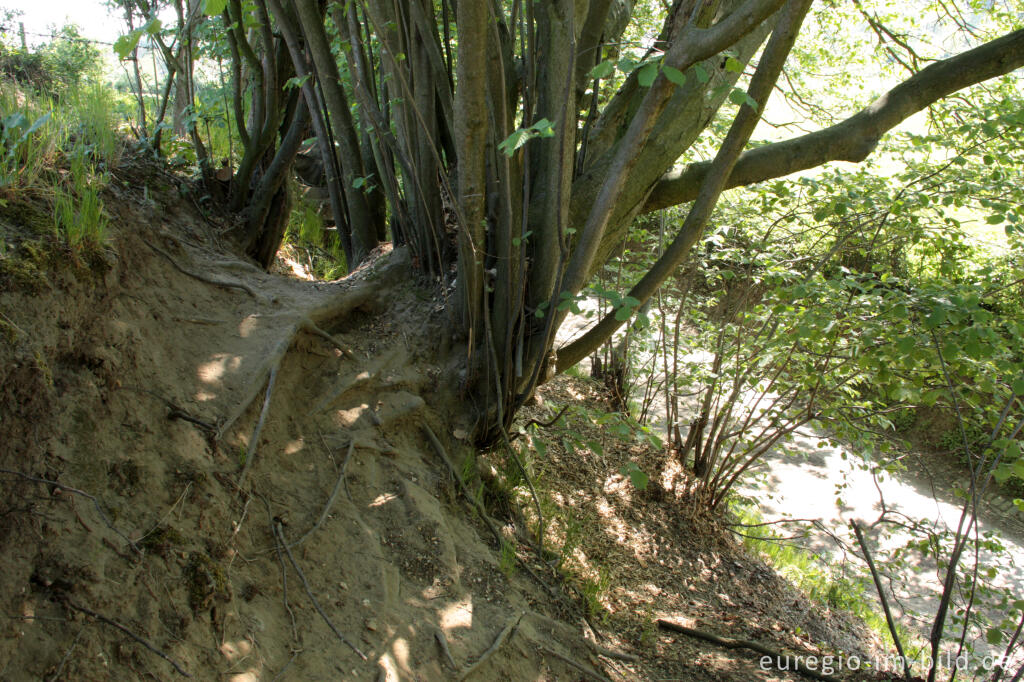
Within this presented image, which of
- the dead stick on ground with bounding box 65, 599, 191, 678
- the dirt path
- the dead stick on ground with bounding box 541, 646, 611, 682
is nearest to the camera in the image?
the dead stick on ground with bounding box 65, 599, 191, 678

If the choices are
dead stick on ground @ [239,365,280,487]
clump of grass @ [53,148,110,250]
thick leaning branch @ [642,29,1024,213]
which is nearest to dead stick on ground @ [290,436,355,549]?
dead stick on ground @ [239,365,280,487]

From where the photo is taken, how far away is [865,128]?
3.52 meters

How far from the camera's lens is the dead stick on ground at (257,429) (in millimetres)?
2696

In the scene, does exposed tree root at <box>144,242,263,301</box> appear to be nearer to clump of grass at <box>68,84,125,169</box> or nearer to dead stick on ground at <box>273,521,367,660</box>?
clump of grass at <box>68,84,125,169</box>

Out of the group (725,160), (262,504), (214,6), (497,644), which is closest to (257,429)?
(262,504)

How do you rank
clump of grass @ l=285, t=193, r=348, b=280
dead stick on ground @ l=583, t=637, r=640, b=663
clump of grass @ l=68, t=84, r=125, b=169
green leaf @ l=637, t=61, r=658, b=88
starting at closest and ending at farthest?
green leaf @ l=637, t=61, r=658, b=88
dead stick on ground @ l=583, t=637, r=640, b=663
clump of grass @ l=68, t=84, r=125, b=169
clump of grass @ l=285, t=193, r=348, b=280

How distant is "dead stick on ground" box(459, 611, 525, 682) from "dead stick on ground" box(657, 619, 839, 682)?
1.26 m

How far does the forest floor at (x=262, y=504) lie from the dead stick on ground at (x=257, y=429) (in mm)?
14

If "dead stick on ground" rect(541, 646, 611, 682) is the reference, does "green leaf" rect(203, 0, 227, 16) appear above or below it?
above

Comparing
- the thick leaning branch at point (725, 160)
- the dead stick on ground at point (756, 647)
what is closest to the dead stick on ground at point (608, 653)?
the dead stick on ground at point (756, 647)

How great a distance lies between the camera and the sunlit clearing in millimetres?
2779

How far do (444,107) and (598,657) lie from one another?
3.02 m

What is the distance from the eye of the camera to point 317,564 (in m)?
2.64

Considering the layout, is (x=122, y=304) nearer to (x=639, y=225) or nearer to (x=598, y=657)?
(x=598, y=657)
